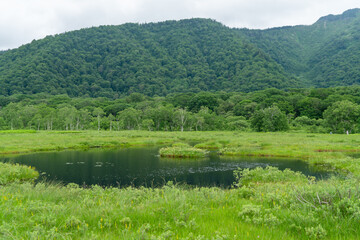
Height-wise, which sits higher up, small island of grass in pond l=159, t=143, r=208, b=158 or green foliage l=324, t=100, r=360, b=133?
green foliage l=324, t=100, r=360, b=133

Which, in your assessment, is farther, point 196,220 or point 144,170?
point 144,170

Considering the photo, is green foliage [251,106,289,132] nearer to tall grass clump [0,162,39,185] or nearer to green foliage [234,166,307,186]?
green foliage [234,166,307,186]

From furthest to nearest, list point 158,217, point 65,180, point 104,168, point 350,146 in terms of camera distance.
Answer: point 350,146 → point 104,168 → point 65,180 → point 158,217

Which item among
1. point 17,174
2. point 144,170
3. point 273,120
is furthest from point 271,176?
point 273,120

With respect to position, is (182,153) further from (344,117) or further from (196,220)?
(344,117)

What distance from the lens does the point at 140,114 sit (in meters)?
124

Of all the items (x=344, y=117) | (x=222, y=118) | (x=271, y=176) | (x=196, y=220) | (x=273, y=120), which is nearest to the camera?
(x=196, y=220)

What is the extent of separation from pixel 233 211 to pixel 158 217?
2.54m

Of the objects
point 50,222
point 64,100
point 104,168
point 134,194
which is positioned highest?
point 64,100

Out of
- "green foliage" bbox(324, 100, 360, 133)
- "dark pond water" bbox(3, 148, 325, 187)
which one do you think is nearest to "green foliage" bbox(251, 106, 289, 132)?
"green foliage" bbox(324, 100, 360, 133)

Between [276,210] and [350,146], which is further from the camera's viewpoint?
[350,146]

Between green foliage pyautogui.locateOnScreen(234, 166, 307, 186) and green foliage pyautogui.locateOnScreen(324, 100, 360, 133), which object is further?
green foliage pyautogui.locateOnScreen(324, 100, 360, 133)

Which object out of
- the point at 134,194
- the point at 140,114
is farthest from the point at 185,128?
the point at 134,194

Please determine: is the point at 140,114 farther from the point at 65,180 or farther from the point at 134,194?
the point at 134,194
